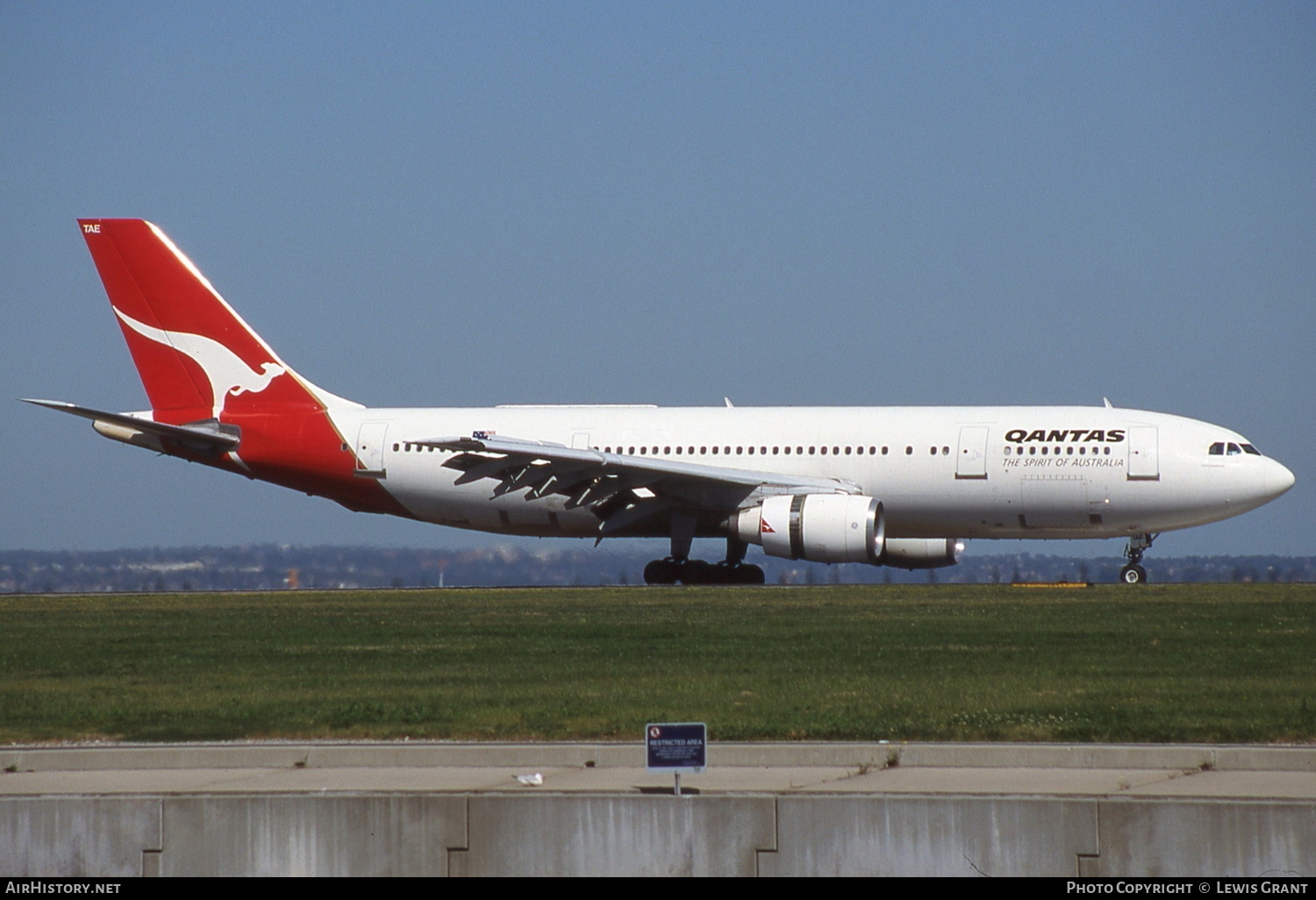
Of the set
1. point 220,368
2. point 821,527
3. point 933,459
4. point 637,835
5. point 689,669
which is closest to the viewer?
point 637,835

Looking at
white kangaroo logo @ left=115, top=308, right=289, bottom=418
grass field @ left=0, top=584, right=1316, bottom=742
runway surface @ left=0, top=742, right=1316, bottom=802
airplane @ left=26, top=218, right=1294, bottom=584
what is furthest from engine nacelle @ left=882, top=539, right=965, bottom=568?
runway surface @ left=0, top=742, right=1316, bottom=802

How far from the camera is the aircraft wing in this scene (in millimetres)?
32938

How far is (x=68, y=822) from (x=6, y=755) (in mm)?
2582

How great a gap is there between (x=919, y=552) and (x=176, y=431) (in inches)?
628

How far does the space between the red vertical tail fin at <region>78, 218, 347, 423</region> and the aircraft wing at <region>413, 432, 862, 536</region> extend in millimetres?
5924

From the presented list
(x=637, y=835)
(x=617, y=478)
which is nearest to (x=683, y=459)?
(x=617, y=478)

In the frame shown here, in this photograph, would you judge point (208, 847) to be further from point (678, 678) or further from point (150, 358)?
point (150, 358)

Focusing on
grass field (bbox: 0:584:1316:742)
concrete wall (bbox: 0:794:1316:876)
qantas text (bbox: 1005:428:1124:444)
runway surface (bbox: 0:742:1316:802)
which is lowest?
concrete wall (bbox: 0:794:1316:876)

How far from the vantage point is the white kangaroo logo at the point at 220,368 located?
37.9 meters

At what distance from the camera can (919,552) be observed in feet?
118

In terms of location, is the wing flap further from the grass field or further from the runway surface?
the runway surface

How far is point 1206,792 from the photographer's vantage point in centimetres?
986

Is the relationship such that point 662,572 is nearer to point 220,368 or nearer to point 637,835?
point 220,368
